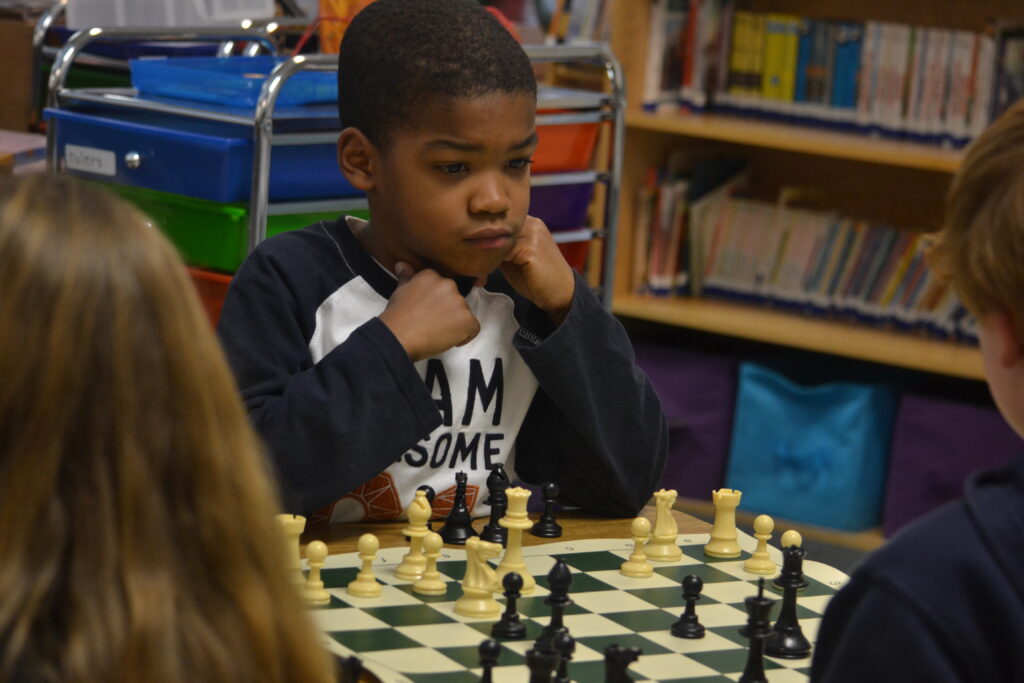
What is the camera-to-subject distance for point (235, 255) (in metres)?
2.36

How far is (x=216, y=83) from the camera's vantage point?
2404mm

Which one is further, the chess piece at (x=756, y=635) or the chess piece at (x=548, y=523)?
the chess piece at (x=548, y=523)

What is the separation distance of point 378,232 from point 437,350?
0.19 metres

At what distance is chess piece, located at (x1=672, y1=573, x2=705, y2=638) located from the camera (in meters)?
1.18

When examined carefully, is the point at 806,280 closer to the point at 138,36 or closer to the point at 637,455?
the point at 138,36

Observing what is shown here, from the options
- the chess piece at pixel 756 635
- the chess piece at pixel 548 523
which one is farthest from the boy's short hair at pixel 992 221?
the chess piece at pixel 548 523

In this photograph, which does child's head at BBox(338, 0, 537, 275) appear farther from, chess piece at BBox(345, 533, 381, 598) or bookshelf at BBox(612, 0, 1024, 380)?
bookshelf at BBox(612, 0, 1024, 380)

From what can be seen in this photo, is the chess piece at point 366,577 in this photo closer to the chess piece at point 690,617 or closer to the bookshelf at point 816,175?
the chess piece at point 690,617

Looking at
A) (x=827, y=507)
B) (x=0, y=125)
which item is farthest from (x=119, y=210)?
(x=827, y=507)

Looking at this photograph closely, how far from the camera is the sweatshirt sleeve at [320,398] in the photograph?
140cm

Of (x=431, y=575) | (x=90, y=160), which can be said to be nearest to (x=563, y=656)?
(x=431, y=575)

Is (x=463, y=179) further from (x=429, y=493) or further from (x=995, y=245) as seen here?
(x=995, y=245)

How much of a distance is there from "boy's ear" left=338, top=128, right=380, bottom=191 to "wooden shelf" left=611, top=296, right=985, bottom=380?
2.06 meters

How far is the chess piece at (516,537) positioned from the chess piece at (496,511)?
32mm
